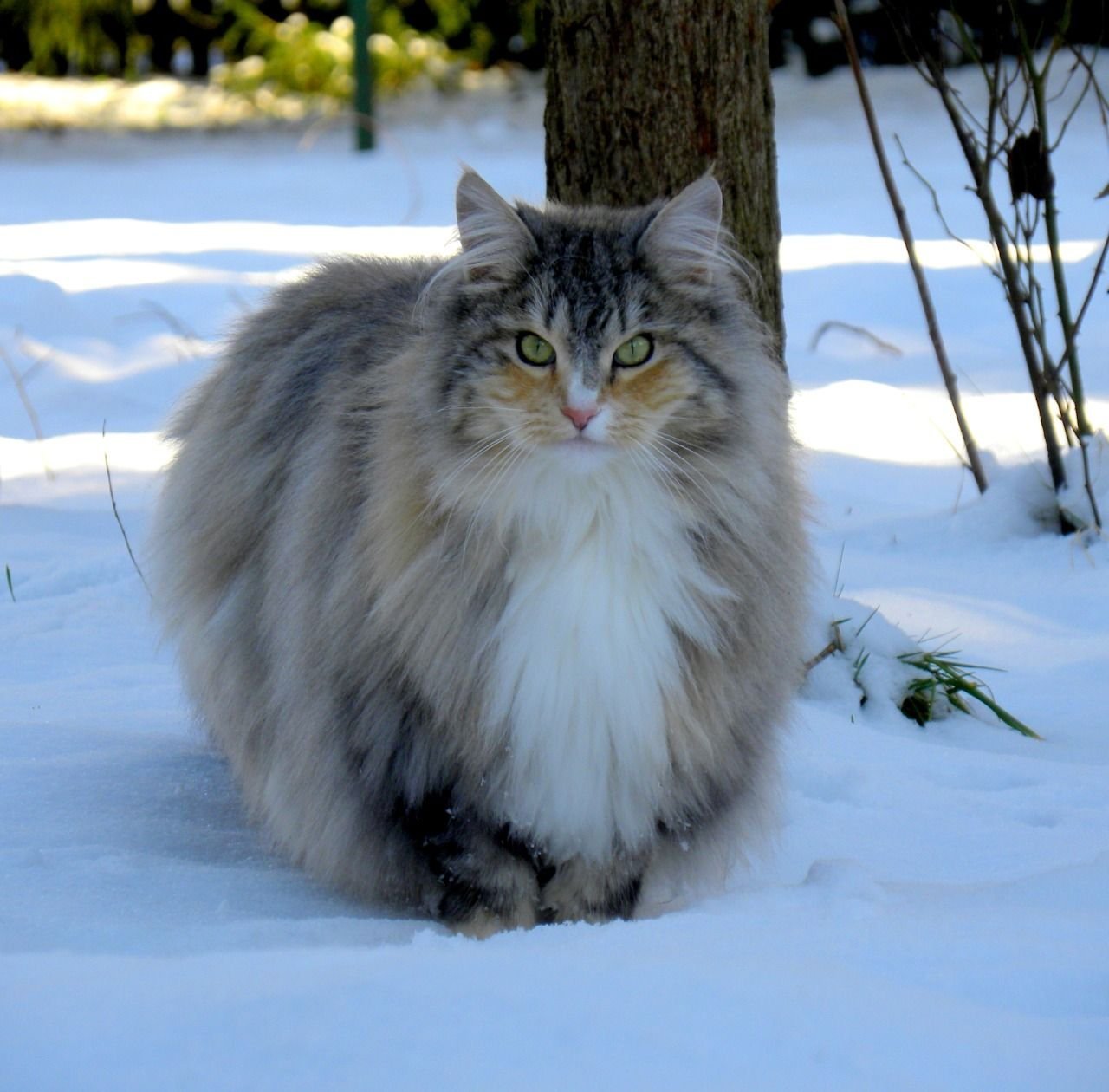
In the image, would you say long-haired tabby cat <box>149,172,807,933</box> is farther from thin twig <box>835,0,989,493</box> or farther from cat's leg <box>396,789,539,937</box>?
thin twig <box>835,0,989,493</box>

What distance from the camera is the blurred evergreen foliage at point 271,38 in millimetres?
9758

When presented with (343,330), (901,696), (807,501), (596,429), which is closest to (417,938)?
(596,429)

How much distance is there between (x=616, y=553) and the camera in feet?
6.29

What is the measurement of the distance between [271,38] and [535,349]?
28.8 feet

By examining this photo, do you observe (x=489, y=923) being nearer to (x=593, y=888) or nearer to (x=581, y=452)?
(x=593, y=888)

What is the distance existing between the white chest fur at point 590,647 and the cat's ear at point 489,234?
1.23 feet

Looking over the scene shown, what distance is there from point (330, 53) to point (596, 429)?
846 cm

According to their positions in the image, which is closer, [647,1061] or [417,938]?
[647,1061]

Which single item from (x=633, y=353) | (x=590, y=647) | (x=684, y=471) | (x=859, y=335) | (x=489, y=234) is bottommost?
(x=859, y=335)

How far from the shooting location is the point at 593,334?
1.97m

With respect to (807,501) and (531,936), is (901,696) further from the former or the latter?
(531,936)

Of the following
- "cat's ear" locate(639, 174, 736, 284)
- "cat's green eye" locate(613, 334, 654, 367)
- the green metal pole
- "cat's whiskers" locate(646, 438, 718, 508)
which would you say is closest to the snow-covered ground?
"cat's whiskers" locate(646, 438, 718, 508)

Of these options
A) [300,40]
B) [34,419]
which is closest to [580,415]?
[34,419]

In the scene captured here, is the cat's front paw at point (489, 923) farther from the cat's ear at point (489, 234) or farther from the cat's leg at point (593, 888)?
the cat's ear at point (489, 234)
